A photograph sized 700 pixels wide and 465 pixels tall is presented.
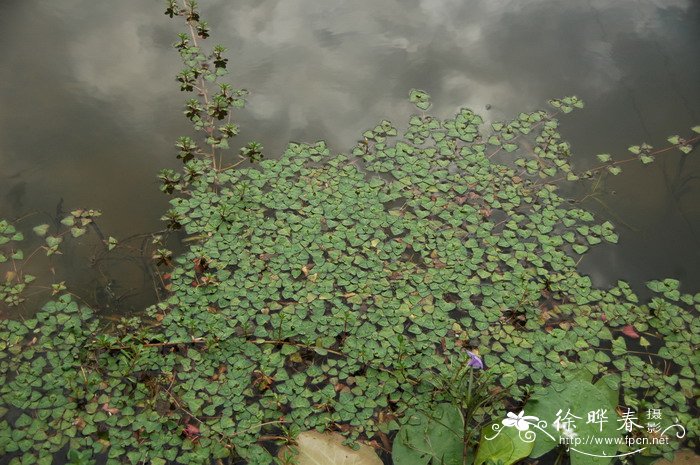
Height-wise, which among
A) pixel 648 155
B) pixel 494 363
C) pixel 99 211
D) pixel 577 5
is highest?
pixel 577 5

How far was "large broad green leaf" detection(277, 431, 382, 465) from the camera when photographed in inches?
94.3

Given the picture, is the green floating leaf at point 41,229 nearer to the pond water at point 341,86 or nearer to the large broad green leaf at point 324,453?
the pond water at point 341,86

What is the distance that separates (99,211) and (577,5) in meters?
3.49

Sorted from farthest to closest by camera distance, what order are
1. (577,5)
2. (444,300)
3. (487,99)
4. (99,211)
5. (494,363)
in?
1. (577,5)
2. (487,99)
3. (99,211)
4. (444,300)
5. (494,363)

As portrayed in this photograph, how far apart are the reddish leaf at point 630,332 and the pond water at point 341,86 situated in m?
0.31

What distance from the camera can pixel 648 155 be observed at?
360 centimetres

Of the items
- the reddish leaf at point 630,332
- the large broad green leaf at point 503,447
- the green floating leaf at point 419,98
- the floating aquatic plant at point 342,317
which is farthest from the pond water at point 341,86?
the large broad green leaf at point 503,447

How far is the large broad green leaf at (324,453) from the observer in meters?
2.40

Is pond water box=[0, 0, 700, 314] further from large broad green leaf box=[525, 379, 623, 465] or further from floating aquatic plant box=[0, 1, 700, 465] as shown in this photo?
large broad green leaf box=[525, 379, 623, 465]

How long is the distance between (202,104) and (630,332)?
2652mm

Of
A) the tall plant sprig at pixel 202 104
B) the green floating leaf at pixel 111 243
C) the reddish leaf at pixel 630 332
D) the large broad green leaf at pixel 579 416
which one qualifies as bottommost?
the large broad green leaf at pixel 579 416

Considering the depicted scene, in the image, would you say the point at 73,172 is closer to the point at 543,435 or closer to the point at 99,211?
the point at 99,211

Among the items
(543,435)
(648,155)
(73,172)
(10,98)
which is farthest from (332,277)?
(10,98)

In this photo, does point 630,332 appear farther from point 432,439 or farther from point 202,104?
point 202,104
